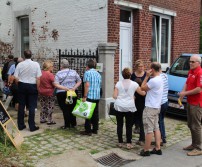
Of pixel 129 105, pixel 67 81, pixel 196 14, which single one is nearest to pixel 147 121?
pixel 129 105

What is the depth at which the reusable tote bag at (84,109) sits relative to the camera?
6.70 meters

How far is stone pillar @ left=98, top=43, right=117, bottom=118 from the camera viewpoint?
27.3 ft

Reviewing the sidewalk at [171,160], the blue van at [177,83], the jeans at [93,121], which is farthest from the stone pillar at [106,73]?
the sidewalk at [171,160]

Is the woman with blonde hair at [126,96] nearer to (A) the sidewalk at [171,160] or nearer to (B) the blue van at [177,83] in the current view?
(A) the sidewalk at [171,160]

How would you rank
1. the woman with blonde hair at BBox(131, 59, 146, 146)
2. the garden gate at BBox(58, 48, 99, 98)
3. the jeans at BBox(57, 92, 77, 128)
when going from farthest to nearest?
the garden gate at BBox(58, 48, 99, 98) < the jeans at BBox(57, 92, 77, 128) < the woman with blonde hair at BBox(131, 59, 146, 146)

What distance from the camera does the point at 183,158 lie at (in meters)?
5.77

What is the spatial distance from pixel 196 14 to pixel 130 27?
4.36m

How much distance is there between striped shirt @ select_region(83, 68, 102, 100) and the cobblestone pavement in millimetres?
930

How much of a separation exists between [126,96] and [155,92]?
1.93ft

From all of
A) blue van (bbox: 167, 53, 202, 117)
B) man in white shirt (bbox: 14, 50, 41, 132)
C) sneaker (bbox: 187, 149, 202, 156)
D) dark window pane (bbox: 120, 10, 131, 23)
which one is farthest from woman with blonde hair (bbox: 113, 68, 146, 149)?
dark window pane (bbox: 120, 10, 131, 23)

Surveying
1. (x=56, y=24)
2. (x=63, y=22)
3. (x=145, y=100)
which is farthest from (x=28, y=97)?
(x=56, y=24)

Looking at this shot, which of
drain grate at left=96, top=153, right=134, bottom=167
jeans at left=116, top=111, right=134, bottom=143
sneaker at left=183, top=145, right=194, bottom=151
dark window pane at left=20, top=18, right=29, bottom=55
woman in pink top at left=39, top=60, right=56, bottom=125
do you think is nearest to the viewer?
drain grate at left=96, top=153, right=134, bottom=167

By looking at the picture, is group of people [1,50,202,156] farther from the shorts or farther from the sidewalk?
the sidewalk

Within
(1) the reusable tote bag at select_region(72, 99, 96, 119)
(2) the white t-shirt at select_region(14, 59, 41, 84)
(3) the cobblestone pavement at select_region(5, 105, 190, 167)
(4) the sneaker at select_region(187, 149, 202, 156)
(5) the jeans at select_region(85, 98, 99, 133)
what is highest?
(2) the white t-shirt at select_region(14, 59, 41, 84)
